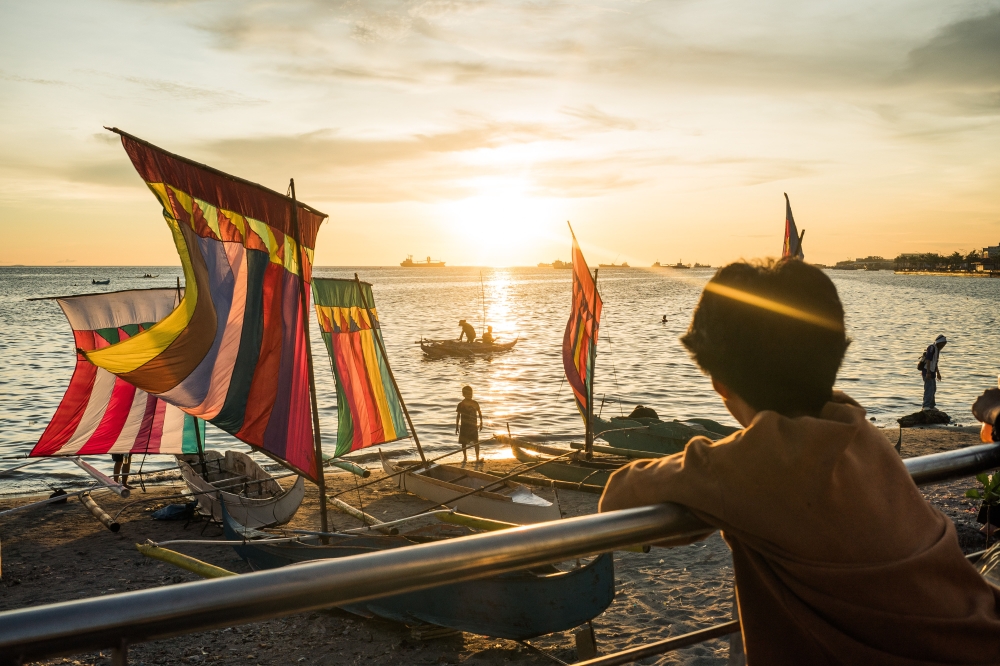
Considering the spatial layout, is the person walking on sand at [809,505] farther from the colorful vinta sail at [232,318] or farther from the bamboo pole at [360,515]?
the bamboo pole at [360,515]

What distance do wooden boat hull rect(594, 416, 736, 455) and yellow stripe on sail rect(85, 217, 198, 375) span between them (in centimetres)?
1108

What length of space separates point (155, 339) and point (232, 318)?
0.95m

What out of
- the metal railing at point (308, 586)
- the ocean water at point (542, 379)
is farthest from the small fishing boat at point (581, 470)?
the metal railing at point (308, 586)

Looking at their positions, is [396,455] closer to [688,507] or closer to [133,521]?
[133,521]

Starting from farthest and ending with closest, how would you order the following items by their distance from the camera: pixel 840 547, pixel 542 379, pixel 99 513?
1. pixel 542 379
2. pixel 99 513
3. pixel 840 547

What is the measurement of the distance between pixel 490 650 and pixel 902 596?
796 centimetres

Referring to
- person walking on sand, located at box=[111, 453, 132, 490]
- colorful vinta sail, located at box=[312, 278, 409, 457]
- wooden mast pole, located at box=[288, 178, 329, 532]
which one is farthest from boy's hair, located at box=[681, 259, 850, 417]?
person walking on sand, located at box=[111, 453, 132, 490]

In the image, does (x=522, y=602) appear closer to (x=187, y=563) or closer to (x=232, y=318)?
(x=187, y=563)

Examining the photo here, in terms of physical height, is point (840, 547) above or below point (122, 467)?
above

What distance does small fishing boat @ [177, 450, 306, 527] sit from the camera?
515 inches

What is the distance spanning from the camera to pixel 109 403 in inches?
568

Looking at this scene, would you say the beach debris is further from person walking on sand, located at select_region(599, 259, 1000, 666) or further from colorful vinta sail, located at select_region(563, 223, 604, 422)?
person walking on sand, located at select_region(599, 259, 1000, 666)

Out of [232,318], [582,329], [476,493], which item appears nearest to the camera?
[232,318]

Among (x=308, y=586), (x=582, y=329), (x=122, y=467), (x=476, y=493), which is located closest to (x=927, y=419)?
(x=582, y=329)
